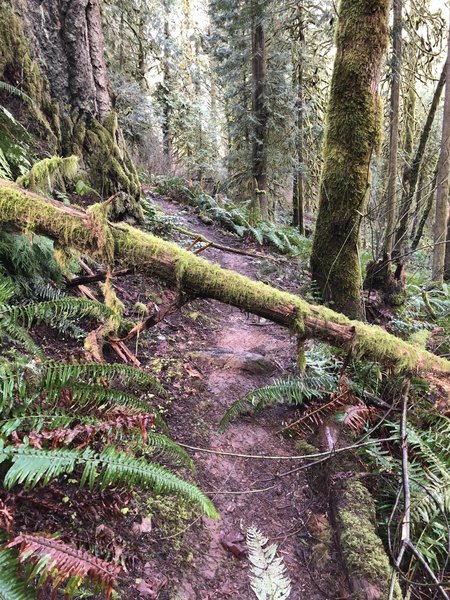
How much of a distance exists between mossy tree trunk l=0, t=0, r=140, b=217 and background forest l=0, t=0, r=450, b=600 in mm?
28

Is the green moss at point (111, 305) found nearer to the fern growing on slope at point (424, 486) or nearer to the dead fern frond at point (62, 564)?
the dead fern frond at point (62, 564)

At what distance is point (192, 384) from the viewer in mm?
3736

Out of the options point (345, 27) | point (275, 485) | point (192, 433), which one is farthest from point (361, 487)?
point (345, 27)

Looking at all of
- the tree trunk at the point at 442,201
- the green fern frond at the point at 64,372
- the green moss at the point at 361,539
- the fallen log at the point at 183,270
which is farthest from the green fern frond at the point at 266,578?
the tree trunk at the point at 442,201

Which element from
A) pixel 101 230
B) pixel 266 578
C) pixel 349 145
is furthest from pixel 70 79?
pixel 266 578

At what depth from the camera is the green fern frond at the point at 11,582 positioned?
4.28ft

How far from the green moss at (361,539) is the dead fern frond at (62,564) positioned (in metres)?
1.65

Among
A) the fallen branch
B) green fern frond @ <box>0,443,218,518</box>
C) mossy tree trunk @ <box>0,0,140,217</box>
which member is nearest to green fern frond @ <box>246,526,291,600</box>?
green fern frond @ <box>0,443,218,518</box>

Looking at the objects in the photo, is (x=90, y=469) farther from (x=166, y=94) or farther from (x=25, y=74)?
(x=166, y=94)

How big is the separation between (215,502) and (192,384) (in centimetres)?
123

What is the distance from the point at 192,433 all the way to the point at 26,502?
4.90ft

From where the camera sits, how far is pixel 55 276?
3531mm

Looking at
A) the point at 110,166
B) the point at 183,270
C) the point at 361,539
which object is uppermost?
the point at 110,166

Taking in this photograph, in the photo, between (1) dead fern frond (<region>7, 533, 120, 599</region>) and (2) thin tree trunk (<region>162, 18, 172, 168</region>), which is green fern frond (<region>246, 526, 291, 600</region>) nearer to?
(1) dead fern frond (<region>7, 533, 120, 599</region>)
